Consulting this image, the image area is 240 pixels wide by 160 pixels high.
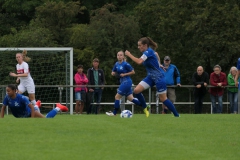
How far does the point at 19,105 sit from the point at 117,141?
6.70m

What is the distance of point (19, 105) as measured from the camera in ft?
56.9

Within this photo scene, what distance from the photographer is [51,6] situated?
179 feet

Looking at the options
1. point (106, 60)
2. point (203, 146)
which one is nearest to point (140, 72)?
point (106, 60)

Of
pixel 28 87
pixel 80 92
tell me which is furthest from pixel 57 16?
pixel 28 87

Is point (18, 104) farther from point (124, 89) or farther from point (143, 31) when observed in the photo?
point (143, 31)

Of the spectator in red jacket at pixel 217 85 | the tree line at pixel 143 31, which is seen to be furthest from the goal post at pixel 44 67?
the tree line at pixel 143 31

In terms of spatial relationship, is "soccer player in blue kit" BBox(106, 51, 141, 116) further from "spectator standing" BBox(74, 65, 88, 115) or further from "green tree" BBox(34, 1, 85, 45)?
"green tree" BBox(34, 1, 85, 45)

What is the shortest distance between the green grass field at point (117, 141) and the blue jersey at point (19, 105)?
2712mm

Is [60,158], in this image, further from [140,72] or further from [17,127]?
[140,72]

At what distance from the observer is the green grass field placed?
31.4 ft

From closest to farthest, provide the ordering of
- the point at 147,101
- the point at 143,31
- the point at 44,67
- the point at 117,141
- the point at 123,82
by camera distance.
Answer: the point at 117,141 < the point at 123,82 < the point at 44,67 < the point at 147,101 < the point at 143,31

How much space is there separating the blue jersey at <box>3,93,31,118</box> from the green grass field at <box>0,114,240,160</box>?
8.90 feet

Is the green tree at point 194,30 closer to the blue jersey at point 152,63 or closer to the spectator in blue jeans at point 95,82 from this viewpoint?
the spectator in blue jeans at point 95,82

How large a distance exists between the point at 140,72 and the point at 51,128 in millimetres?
38124
